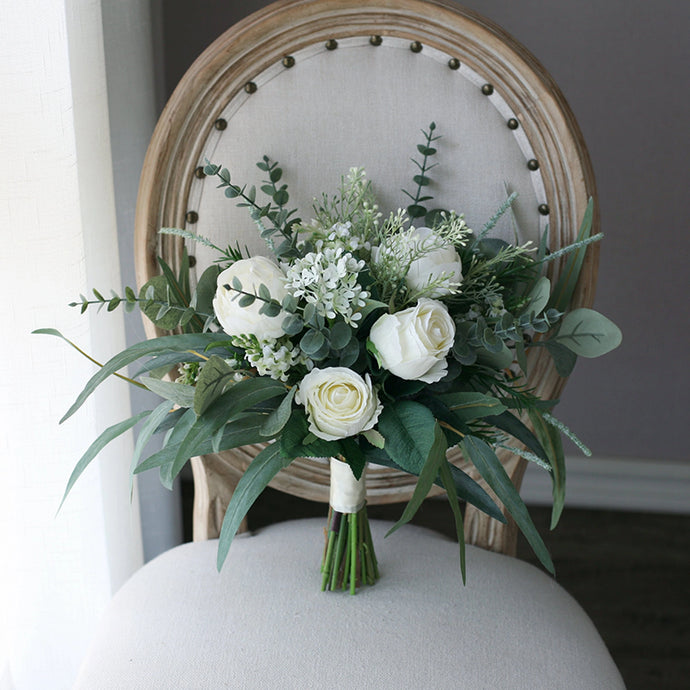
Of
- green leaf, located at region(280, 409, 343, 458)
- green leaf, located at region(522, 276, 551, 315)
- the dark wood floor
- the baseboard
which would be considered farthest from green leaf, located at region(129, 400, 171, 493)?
the baseboard

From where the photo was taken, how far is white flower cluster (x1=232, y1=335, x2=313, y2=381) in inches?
21.5

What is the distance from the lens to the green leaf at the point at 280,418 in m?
0.55

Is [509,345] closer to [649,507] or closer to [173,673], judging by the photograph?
[173,673]

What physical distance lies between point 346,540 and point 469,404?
0.21 metres

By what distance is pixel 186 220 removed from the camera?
72cm

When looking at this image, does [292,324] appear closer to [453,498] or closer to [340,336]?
[340,336]

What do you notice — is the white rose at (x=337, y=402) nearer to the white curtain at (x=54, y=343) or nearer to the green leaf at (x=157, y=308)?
the green leaf at (x=157, y=308)

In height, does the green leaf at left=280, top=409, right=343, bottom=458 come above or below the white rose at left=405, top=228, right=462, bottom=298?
below

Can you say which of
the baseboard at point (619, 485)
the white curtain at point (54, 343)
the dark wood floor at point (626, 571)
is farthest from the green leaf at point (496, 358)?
the baseboard at point (619, 485)

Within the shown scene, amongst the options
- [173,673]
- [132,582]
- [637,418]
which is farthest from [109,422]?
[637,418]

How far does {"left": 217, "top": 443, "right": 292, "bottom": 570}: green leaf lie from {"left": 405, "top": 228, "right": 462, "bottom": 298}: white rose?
0.18 meters

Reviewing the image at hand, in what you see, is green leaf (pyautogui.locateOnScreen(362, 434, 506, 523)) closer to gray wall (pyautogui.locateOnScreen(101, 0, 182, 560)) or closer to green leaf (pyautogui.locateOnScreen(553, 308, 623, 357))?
green leaf (pyautogui.locateOnScreen(553, 308, 623, 357))

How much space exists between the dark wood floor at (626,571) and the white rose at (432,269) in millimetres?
966

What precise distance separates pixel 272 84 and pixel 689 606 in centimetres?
128
